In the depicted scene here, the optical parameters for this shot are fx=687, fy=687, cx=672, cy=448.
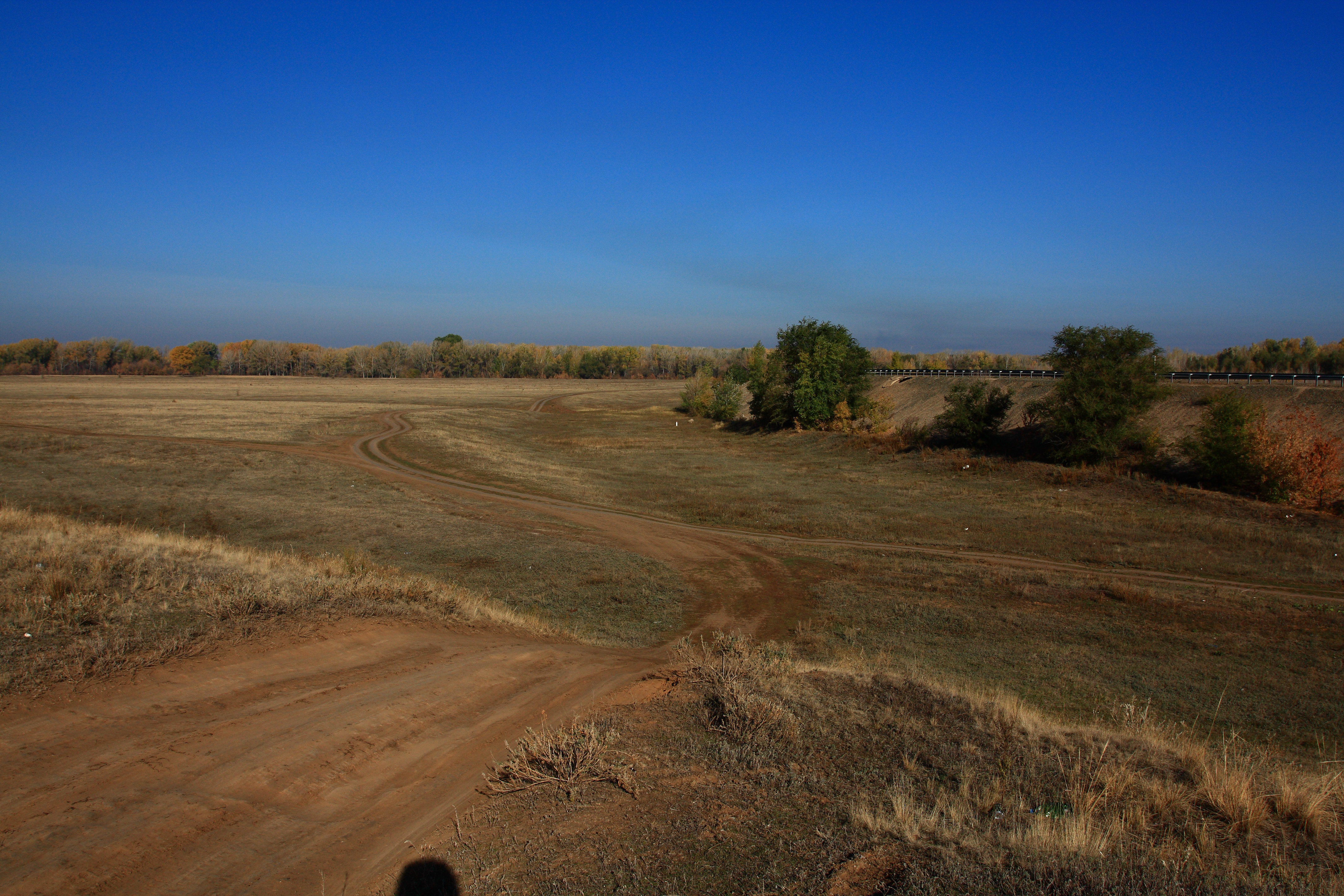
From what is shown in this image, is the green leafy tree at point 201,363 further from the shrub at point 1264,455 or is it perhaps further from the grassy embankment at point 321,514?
the shrub at point 1264,455

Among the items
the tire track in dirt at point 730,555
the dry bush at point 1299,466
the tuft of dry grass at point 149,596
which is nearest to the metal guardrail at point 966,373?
the dry bush at point 1299,466

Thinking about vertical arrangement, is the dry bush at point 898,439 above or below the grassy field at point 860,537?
above

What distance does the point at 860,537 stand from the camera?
29125mm

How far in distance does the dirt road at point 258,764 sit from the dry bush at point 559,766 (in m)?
0.41

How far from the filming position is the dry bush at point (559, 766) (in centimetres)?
663

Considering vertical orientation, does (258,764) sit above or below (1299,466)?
below

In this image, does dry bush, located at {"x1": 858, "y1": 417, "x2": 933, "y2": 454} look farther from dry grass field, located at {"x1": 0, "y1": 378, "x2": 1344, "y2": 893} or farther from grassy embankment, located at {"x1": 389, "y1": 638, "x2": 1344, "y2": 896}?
grassy embankment, located at {"x1": 389, "y1": 638, "x2": 1344, "y2": 896}

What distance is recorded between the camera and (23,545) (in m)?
13.6

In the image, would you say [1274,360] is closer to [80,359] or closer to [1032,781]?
[1032,781]

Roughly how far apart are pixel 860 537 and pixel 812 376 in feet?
129

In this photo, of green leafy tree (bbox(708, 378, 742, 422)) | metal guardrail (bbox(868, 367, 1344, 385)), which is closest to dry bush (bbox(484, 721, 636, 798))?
metal guardrail (bbox(868, 367, 1344, 385))

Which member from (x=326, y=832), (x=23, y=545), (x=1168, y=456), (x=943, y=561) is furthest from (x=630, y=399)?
(x=326, y=832)

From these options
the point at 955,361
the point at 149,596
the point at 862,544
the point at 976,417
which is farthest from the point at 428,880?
the point at 955,361

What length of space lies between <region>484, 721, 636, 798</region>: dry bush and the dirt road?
16.2 inches
